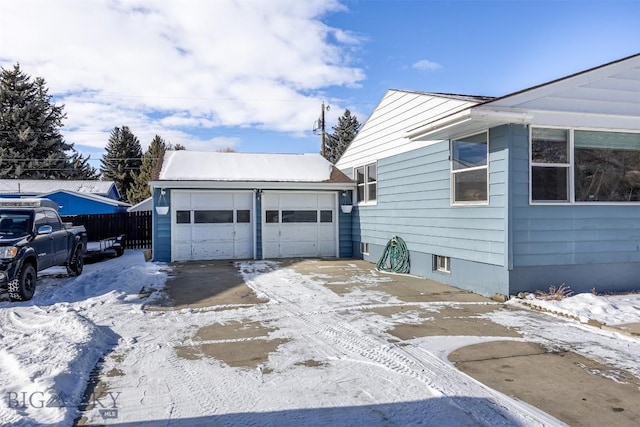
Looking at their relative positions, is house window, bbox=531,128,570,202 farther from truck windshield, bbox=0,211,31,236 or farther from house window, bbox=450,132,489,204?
truck windshield, bbox=0,211,31,236

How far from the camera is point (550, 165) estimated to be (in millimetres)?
7172

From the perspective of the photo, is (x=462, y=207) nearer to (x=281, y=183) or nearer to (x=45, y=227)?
(x=281, y=183)

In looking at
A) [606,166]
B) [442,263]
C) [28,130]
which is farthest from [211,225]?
[28,130]

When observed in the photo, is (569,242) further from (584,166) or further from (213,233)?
(213,233)

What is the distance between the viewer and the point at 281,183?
12883 millimetres

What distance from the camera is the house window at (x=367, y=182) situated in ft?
40.0

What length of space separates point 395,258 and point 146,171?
29.6 metres

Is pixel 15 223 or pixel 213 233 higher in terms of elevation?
pixel 15 223

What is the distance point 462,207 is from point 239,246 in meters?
7.20

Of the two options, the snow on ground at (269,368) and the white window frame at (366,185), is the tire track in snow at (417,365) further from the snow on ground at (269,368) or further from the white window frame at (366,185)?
the white window frame at (366,185)

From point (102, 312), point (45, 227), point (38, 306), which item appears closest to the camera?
point (102, 312)

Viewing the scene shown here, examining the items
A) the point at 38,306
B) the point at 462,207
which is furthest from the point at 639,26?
the point at 38,306

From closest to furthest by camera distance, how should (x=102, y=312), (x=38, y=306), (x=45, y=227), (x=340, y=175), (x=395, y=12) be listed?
(x=102, y=312) → (x=38, y=306) → (x=45, y=227) → (x=395, y=12) → (x=340, y=175)

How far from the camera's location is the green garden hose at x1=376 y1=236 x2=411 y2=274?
10180mm
